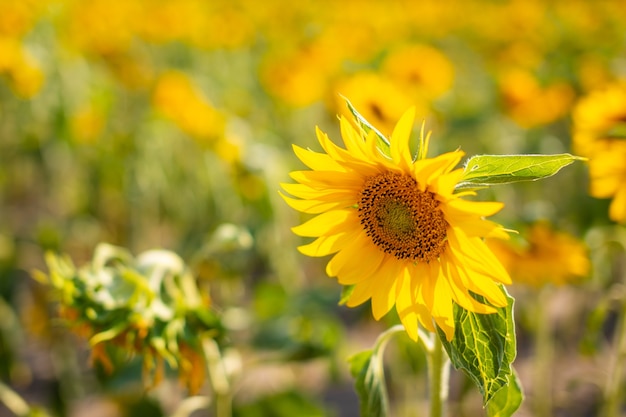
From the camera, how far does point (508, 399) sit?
2.90 ft

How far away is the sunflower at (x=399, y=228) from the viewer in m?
0.79

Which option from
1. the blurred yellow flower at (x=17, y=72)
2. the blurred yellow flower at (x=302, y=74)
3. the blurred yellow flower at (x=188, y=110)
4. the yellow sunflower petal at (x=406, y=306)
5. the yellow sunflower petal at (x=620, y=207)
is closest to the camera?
the yellow sunflower petal at (x=406, y=306)

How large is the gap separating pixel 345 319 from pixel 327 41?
1150mm

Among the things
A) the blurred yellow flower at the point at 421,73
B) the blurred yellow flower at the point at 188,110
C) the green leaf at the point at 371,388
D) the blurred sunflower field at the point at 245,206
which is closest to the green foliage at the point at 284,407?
the blurred sunflower field at the point at 245,206

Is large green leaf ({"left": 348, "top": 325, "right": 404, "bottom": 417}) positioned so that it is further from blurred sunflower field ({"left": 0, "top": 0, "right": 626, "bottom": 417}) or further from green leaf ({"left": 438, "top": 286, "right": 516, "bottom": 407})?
blurred sunflower field ({"left": 0, "top": 0, "right": 626, "bottom": 417})

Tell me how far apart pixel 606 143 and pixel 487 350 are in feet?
1.97

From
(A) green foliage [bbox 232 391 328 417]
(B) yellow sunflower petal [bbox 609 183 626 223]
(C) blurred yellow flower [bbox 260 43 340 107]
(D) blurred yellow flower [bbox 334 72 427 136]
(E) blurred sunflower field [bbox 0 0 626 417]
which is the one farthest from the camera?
(C) blurred yellow flower [bbox 260 43 340 107]

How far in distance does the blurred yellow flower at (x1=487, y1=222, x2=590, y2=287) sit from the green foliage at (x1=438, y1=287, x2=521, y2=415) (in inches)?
32.4

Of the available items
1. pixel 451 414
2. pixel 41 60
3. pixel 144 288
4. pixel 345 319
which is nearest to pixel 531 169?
pixel 144 288

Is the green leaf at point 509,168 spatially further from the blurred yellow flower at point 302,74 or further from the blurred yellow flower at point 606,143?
the blurred yellow flower at point 302,74

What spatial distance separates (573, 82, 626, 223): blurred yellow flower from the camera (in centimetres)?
116

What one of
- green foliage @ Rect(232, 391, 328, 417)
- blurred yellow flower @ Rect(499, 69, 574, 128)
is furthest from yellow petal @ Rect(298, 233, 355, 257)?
blurred yellow flower @ Rect(499, 69, 574, 128)

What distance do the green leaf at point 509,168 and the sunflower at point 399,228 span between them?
4cm

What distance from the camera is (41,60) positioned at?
3.21 m
